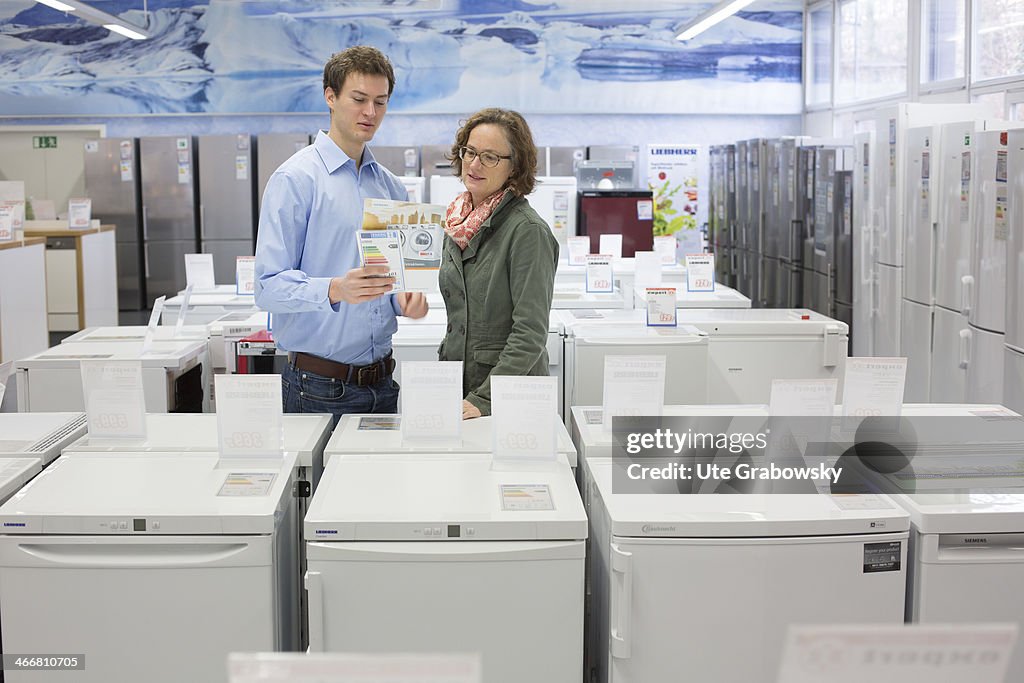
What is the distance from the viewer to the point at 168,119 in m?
11.8

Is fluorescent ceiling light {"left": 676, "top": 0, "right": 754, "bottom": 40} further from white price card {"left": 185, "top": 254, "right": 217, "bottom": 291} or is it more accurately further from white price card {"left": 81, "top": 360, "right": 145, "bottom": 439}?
white price card {"left": 81, "top": 360, "right": 145, "bottom": 439}

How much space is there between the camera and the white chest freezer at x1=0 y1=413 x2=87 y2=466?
2.54 meters

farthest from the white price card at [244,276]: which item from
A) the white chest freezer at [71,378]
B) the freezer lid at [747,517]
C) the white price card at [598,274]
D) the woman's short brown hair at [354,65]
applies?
the freezer lid at [747,517]

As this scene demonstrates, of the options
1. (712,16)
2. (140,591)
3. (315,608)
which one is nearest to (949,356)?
(712,16)

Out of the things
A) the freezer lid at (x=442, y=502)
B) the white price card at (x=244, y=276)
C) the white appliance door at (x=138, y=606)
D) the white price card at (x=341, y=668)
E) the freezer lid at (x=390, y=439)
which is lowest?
the white appliance door at (x=138, y=606)

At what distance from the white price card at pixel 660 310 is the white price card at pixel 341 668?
138 inches

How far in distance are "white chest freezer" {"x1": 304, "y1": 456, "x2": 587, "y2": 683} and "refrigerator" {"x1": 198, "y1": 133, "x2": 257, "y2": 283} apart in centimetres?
933

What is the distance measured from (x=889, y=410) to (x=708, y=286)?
9.82ft

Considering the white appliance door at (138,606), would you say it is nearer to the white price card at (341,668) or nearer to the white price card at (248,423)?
the white price card at (248,423)

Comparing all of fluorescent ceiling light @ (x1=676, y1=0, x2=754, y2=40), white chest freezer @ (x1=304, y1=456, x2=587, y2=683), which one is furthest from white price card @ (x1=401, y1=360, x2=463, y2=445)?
fluorescent ceiling light @ (x1=676, y1=0, x2=754, y2=40)

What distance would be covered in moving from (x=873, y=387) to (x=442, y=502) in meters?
1.20

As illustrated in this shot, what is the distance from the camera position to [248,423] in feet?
8.04

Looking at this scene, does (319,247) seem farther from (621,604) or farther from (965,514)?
(965,514)

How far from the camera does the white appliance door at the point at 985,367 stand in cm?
505
